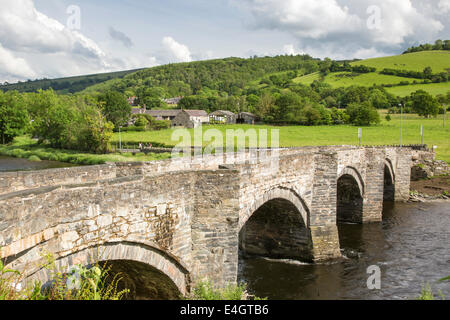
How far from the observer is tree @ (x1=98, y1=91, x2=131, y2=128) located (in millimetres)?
72731

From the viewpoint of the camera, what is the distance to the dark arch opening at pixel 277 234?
1520 centimetres

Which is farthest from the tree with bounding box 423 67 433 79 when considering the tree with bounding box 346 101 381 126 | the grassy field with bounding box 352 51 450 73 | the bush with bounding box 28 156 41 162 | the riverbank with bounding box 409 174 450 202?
the bush with bounding box 28 156 41 162

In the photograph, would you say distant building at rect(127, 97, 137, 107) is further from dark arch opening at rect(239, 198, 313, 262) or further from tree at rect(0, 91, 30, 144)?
dark arch opening at rect(239, 198, 313, 262)

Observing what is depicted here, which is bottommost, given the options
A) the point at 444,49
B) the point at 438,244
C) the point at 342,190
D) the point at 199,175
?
the point at 438,244

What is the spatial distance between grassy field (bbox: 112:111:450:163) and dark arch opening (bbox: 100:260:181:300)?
3706 cm

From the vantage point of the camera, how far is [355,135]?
5059 cm

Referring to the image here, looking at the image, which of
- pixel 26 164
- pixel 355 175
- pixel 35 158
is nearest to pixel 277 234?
pixel 355 175

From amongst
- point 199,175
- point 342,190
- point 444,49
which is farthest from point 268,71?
point 199,175

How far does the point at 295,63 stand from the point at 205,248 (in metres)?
167

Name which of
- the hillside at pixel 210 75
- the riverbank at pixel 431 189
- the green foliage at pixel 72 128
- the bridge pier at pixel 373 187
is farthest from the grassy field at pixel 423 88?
the bridge pier at pixel 373 187

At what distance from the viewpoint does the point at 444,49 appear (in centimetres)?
10769

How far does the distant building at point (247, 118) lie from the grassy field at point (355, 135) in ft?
45.6

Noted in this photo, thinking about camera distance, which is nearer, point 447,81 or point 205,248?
point 205,248
